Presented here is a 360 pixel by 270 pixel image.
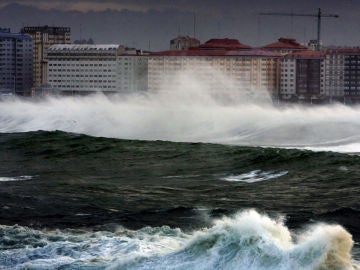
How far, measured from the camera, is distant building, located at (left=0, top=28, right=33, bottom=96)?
166 metres

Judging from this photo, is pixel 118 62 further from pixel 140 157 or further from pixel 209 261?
pixel 209 261

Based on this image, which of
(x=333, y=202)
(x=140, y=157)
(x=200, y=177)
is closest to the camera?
(x=333, y=202)

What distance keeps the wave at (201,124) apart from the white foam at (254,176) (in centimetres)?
1682

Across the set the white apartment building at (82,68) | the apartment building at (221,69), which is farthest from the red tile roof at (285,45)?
the white apartment building at (82,68)

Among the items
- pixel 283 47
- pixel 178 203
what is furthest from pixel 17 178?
pixel 283 47

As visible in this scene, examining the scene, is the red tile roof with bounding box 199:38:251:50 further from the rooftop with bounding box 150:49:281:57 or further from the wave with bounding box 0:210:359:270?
the wave with bounding box 0:210:359:270

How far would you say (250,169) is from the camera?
37969mm

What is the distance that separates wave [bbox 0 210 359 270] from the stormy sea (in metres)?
0.02

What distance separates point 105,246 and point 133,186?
40.0ft

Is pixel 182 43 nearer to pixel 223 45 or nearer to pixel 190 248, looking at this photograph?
pixel 223 45

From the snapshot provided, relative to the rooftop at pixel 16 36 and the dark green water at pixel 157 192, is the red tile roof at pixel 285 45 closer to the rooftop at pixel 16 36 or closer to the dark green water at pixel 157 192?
the rooftop at pixel 16 36

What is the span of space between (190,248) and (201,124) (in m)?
56.4

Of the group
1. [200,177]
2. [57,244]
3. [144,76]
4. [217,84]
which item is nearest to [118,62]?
[144,76]

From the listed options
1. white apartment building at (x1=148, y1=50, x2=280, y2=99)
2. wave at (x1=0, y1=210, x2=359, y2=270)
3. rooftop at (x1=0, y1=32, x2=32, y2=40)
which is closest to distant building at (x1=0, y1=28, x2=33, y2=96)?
rooftop at (x1=0, y1=32, x2=32, y2=40)
